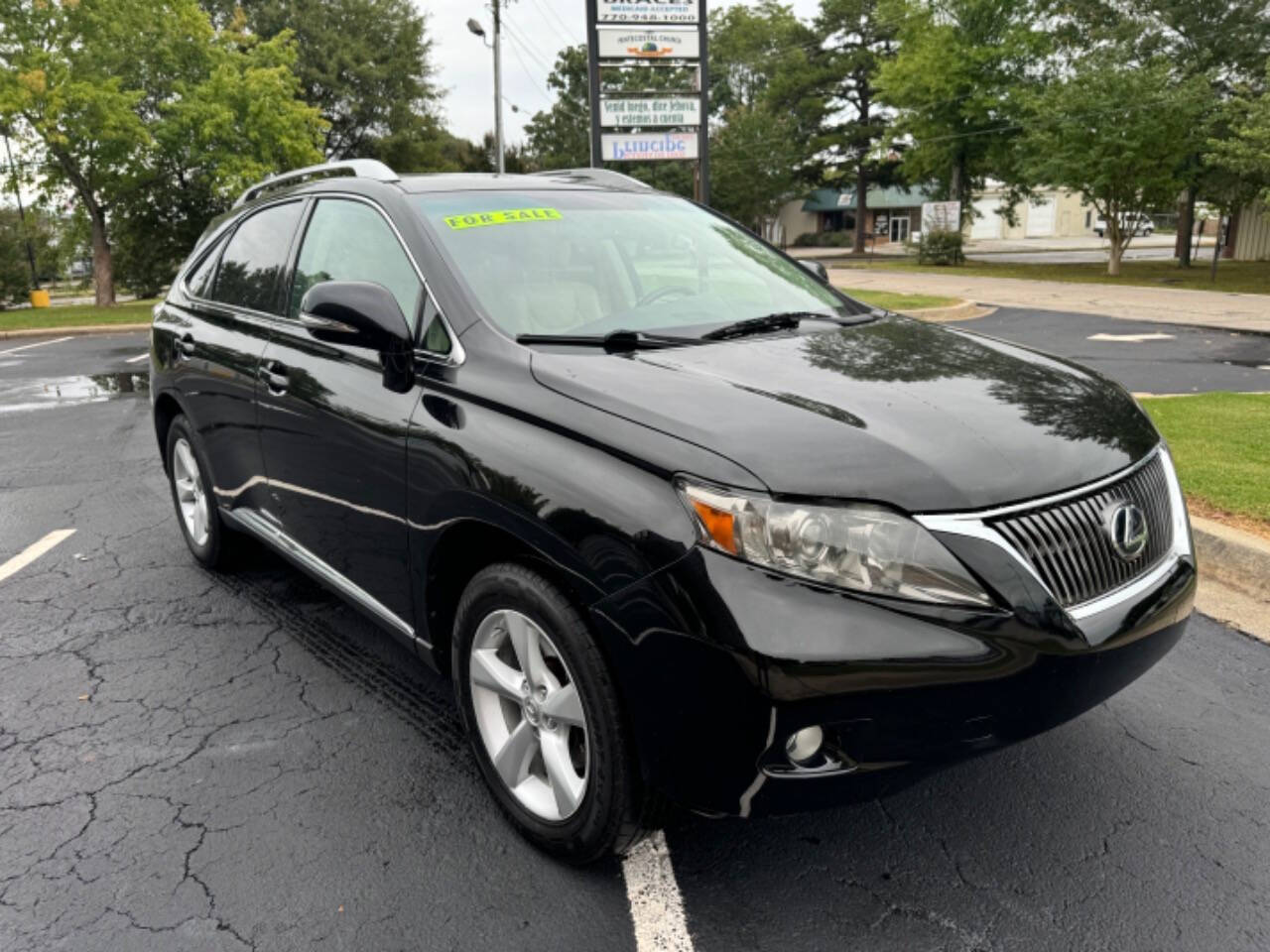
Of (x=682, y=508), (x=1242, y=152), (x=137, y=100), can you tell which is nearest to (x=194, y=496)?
(x=682, y=508)

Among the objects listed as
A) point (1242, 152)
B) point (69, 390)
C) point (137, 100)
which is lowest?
point (69, 390)

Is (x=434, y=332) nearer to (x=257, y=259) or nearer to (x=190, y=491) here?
(x=257, y=259)

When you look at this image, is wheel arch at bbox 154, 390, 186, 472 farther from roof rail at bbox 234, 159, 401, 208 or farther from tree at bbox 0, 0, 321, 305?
tree at bbox 0, 0, 321, 305

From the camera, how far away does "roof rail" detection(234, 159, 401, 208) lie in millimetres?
3510

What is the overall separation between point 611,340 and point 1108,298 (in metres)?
20.5

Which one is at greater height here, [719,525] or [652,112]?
[652,112]

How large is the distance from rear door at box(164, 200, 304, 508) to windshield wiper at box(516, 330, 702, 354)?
1.44 meters

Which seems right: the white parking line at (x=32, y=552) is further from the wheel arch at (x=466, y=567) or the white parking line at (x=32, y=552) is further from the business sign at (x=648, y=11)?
the business sign at (x=648, y=11)

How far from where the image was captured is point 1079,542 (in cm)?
219

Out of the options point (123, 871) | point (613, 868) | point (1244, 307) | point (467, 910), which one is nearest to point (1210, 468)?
point (613, 868)

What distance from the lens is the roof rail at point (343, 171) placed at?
351 centimetres

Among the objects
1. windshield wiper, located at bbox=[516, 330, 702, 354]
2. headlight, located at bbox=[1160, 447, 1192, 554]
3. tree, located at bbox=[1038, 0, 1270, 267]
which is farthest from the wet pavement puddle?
tree, located at bbox=[1038, 0, 1270, 267]

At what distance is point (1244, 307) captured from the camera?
17859 millimetres

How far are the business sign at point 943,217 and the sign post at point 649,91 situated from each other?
2519 centimetres
